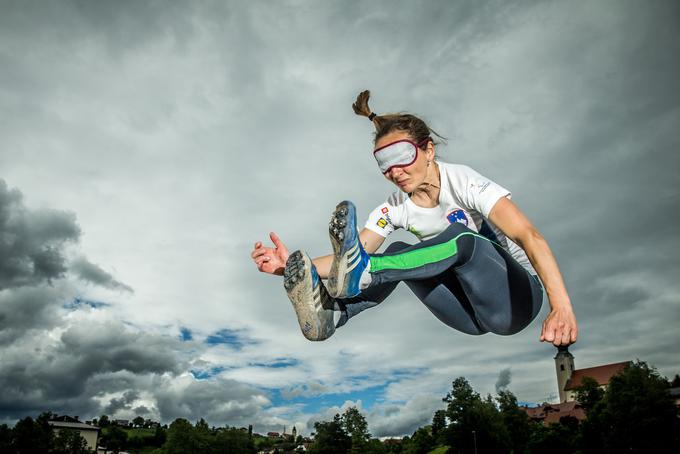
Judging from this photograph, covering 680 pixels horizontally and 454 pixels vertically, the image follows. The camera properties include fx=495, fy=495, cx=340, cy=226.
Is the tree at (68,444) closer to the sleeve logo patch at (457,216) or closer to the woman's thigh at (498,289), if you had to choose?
the woman's thigh at (498,289)

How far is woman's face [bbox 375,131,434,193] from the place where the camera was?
181 inches

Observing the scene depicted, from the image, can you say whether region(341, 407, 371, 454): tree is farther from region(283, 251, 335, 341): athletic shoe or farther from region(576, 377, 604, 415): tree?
region(283, 251, 335, 341): athletic shoe

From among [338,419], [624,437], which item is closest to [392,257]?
[624,437]

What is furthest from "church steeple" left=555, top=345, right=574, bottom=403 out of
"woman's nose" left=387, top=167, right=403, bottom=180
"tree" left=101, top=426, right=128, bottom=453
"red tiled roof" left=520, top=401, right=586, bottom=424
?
"woman's nose" left=387, top=167, right=403, bottom=180

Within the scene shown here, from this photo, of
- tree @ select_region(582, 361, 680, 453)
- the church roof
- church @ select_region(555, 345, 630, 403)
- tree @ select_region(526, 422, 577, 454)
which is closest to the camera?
tree @ select_region(582, 361, 680, 453)

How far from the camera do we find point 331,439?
289 feet

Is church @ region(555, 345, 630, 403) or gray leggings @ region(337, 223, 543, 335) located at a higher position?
church @ region(555, 345, 630, 403)

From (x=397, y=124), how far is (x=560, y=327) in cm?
238

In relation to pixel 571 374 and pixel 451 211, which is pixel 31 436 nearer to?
pixel 451 211

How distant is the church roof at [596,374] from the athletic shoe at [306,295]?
393ft

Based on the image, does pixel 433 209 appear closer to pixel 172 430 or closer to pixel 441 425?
pixel 441 425

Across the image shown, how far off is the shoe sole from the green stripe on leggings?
0.85ft

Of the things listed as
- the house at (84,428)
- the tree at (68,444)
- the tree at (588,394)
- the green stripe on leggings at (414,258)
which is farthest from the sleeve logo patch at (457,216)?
the house at (84,428)

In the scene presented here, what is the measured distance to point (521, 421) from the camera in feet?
226
